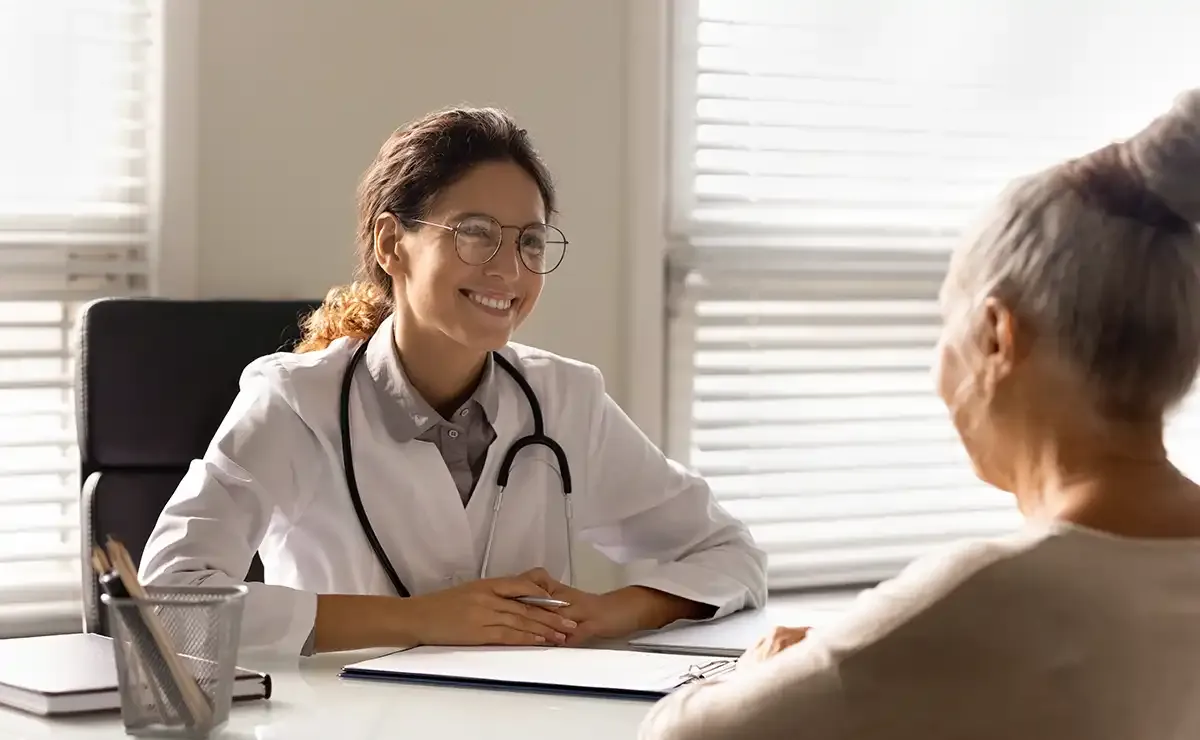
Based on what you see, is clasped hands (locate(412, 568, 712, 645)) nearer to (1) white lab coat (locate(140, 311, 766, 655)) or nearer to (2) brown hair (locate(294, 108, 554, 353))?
(1) white lab coat (locate(140, 311, 766, 655))

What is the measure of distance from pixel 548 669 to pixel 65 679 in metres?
0.47

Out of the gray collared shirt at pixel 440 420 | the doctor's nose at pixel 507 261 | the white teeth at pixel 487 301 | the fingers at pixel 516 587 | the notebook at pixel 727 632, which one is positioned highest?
the doctor's nose at pixel 507 261

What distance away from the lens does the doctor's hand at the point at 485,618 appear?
65.2 inches

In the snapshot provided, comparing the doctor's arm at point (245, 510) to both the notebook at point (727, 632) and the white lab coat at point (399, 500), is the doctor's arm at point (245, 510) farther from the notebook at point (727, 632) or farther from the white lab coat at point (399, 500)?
the notebook at point (727, 632)

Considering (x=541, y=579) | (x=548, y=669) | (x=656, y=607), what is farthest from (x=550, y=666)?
(x=656, y=607)

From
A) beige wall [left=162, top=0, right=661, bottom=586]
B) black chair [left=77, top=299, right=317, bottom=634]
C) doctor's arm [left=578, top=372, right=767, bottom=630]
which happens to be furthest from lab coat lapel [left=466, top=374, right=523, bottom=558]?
beige wall [left=162, top=0, right=661, bottom=586]

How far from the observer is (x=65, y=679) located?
53.3 inches

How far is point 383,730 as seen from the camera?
4.21ft

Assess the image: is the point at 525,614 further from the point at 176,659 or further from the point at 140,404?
the point at 140,404

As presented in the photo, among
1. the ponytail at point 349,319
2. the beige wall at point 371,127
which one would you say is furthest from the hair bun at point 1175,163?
the beige wall at point 371,127

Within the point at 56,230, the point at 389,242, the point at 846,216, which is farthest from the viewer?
the point at 846,216

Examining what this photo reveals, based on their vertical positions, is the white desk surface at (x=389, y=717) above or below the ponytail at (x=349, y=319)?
below

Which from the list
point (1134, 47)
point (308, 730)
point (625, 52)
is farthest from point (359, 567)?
point (1134, 47)

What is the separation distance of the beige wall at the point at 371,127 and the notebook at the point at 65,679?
1.05m
